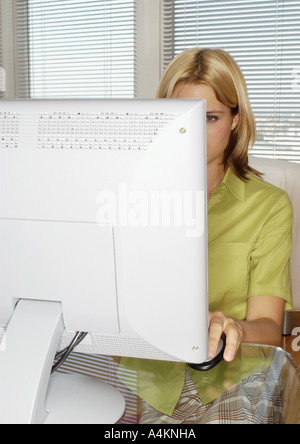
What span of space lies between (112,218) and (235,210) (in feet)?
2.48

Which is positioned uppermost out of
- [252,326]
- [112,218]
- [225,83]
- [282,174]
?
[225,83]

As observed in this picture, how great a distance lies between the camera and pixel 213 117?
1.52 m

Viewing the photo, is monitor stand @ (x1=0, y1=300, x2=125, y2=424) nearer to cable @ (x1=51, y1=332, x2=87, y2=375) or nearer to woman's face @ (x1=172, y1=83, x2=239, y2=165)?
cable @ (x1=51, y1=332, x2=87, y2=375)

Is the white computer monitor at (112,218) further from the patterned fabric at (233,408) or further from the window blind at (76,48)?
the window blind at (76,48)

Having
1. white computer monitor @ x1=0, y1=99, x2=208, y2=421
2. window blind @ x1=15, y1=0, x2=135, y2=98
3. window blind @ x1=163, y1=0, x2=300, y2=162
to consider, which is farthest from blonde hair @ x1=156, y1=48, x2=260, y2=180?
window blind @ x1=15, y1=0, x2=135, y2=98

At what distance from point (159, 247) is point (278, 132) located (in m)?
2.37

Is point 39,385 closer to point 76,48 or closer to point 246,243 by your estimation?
point 246,243

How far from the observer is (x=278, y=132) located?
3.02 metres

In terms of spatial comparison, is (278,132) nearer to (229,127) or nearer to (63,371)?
(229,127)

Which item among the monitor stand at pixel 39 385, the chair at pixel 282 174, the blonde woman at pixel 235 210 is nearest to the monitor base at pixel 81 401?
the monitor stand at pixel 39 385

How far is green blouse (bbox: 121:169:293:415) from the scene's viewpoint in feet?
4.63

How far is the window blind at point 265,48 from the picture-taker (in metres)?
2.93

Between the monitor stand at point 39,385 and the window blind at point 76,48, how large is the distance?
2570 millimetres

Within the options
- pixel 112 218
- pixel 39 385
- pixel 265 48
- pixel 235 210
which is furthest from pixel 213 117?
pixel 265 48
